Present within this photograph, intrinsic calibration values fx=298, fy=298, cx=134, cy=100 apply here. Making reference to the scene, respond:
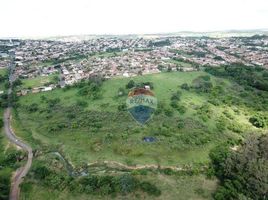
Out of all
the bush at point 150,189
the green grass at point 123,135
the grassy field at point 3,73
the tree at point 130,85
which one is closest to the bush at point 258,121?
the green grass at point 123,135

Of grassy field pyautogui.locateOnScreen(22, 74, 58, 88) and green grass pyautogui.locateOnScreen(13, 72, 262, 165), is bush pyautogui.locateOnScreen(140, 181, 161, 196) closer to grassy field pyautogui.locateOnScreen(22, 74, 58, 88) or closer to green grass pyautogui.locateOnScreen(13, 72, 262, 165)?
green grass pyautogui.locateOnScreen(13, 72, 262, 165)

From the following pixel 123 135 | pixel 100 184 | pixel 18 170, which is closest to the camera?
pixel 100 184

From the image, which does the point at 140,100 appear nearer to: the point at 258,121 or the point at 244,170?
the point at 258,121

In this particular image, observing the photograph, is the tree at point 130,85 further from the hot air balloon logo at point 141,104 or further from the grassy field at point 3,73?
the grassy field at point 3,73

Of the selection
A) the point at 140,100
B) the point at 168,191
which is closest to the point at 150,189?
the point at 168,191

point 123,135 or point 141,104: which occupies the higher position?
point 141,104

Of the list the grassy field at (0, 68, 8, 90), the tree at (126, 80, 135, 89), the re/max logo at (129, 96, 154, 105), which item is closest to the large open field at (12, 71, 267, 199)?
the tree at (126, 80, 135, 89)

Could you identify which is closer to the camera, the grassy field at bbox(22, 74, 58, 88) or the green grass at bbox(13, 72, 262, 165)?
the green grass at bbox(13, 72, 262, 165)

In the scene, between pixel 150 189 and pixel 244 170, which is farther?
pixel 244 170
